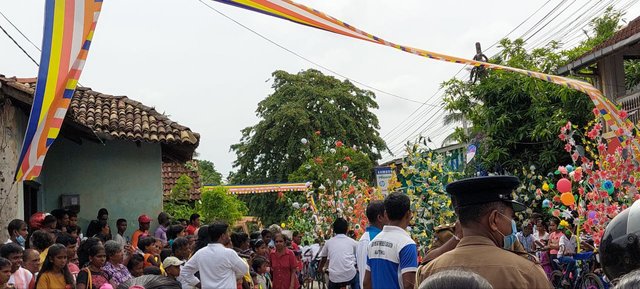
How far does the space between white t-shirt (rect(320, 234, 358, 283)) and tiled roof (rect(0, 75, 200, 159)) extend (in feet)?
16.3

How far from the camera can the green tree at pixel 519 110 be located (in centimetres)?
2327

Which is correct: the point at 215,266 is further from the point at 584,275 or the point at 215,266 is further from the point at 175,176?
the point at 175,176

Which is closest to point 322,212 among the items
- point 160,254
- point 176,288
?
point 160,254

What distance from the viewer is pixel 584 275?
14.2 metres

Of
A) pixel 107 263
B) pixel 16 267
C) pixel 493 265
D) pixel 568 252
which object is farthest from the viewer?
pixel 568 252

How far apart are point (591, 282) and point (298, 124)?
31158 millimetres

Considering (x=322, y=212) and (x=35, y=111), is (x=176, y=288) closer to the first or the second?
(x=35, y=111)

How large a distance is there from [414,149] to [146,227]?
14.4 ft

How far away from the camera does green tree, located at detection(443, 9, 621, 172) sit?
23.3m

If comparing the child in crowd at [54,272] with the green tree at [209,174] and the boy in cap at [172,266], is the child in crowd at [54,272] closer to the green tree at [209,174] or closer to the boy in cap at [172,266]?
the boy in cap at [172,266]

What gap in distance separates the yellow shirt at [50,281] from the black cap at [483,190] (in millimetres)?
5366

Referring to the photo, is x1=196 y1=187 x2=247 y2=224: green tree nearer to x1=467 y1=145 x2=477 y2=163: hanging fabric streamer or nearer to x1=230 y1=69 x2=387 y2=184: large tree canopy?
x1=467 y1=145 x2=477 y2=163: hanging fabric streamer

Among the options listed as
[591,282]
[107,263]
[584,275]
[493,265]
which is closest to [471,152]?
[584,275]

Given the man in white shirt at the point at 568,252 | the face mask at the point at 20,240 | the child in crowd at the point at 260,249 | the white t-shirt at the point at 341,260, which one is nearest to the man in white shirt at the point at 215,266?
the face mask at the point at 20,240
